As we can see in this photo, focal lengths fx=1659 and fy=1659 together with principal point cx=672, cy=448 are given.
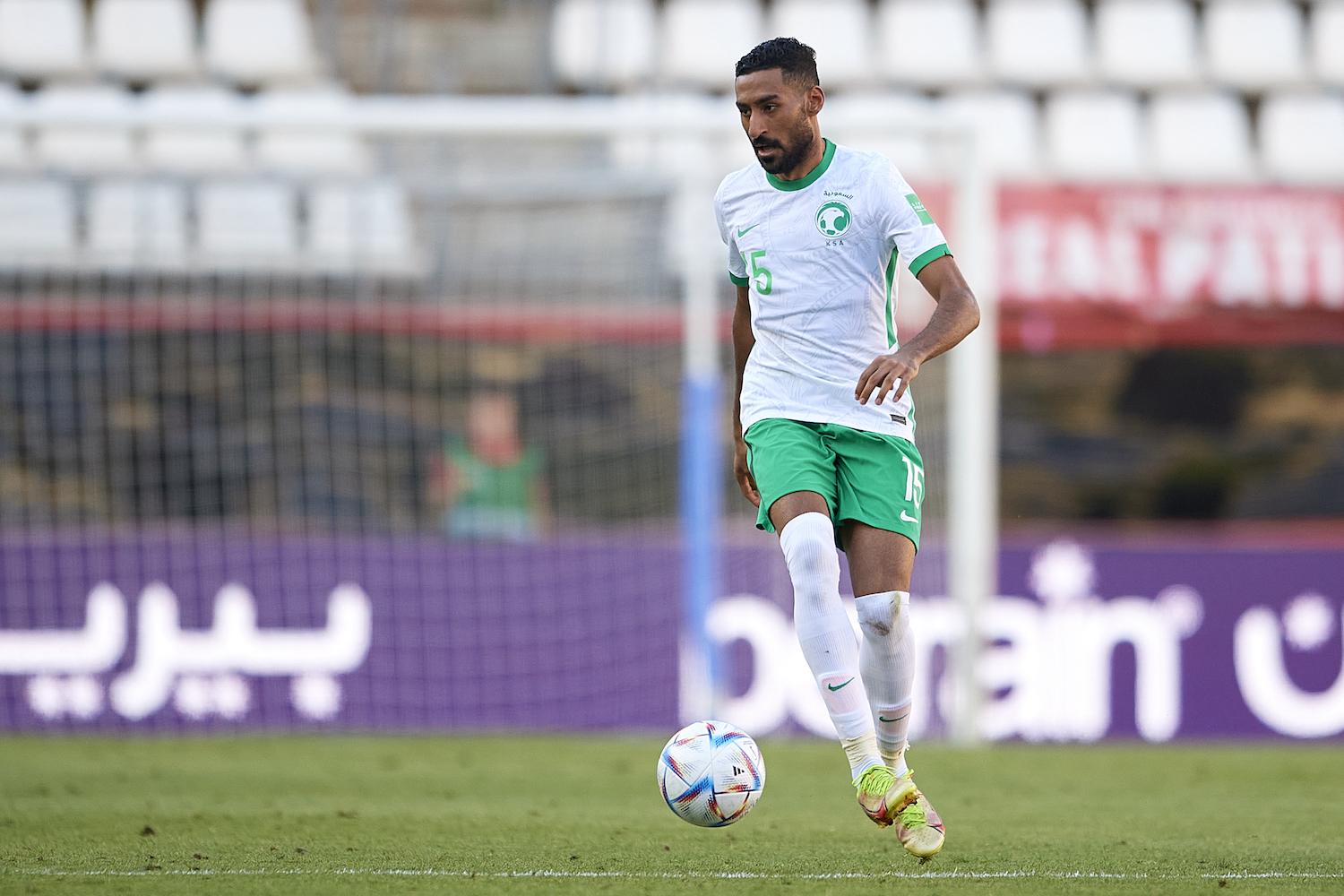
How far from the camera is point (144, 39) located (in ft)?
39.0

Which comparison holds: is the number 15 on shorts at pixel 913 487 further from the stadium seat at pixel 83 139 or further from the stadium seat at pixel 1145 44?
the stadium seat at pixel 1145 44

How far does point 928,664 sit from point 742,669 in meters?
0.96

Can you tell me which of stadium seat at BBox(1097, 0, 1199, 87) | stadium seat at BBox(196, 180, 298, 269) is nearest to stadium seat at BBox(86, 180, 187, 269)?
stadium seat at BBox(196, 180, 298, 269)

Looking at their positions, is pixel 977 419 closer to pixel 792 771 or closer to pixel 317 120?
pixel 792 771

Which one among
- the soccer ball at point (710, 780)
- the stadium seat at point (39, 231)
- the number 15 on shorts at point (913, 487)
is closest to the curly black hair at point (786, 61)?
the number 15 on shorts at point (913, 487)

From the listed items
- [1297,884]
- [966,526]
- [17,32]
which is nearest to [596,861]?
[1297,884]

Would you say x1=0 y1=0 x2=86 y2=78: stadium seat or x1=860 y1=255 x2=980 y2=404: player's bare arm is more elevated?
x1=0 y1=0 x2=86 y2=78: stadium seat

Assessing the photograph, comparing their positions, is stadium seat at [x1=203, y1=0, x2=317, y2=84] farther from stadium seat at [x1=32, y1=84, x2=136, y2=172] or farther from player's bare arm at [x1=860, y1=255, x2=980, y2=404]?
player's bare arm at [x1=860, y1=255, x2=980, y2=404]

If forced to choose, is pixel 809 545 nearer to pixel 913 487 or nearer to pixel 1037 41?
pixel 913 487

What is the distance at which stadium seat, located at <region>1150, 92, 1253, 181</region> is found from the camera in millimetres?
12289

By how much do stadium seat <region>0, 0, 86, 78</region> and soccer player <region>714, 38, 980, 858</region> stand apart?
8735 millimetres

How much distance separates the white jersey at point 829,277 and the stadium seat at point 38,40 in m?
8.81

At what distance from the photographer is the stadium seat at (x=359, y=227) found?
927 centimetres

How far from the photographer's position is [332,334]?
9.19 m
